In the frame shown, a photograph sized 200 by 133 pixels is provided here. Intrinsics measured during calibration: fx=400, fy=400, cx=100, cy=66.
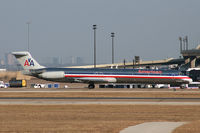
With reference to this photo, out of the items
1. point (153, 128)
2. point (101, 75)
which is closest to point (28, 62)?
point (101, 75)

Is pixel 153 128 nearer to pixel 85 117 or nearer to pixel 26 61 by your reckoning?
pixel 85 117

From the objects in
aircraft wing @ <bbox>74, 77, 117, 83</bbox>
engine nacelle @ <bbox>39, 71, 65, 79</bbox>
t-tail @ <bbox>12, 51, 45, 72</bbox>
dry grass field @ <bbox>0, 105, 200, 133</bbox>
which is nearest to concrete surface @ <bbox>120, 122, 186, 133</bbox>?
dry grass field @ <bbox>0, 105, 200, 133</bbox>

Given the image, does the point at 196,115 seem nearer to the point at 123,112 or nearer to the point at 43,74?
the point at 123,112

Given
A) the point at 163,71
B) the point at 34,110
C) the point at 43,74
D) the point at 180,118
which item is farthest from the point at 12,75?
the point at 180,118

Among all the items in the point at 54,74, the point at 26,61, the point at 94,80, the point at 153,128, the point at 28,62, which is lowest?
the point at 153,128

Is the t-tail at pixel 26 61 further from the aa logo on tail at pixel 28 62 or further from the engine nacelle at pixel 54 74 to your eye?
the engine nacelle at pixel 54 74

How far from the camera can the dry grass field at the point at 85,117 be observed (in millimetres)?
23172

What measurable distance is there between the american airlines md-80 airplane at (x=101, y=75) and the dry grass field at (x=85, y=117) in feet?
119

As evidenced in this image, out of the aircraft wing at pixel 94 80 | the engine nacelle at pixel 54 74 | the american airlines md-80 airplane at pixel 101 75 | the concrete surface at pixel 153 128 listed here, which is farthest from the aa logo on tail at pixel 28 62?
the concrete surface at pixel 153 128

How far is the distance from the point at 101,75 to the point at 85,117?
45.2 meters

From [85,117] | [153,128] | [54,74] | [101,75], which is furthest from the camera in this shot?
[101,75]

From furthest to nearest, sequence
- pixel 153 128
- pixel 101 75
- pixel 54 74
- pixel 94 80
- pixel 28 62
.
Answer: pixel 28 62, pixel 101 75, pixel 94 80, pixel 54 74, pixel 153 128

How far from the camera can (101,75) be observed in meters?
74.4

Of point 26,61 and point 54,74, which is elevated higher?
point 26,61
